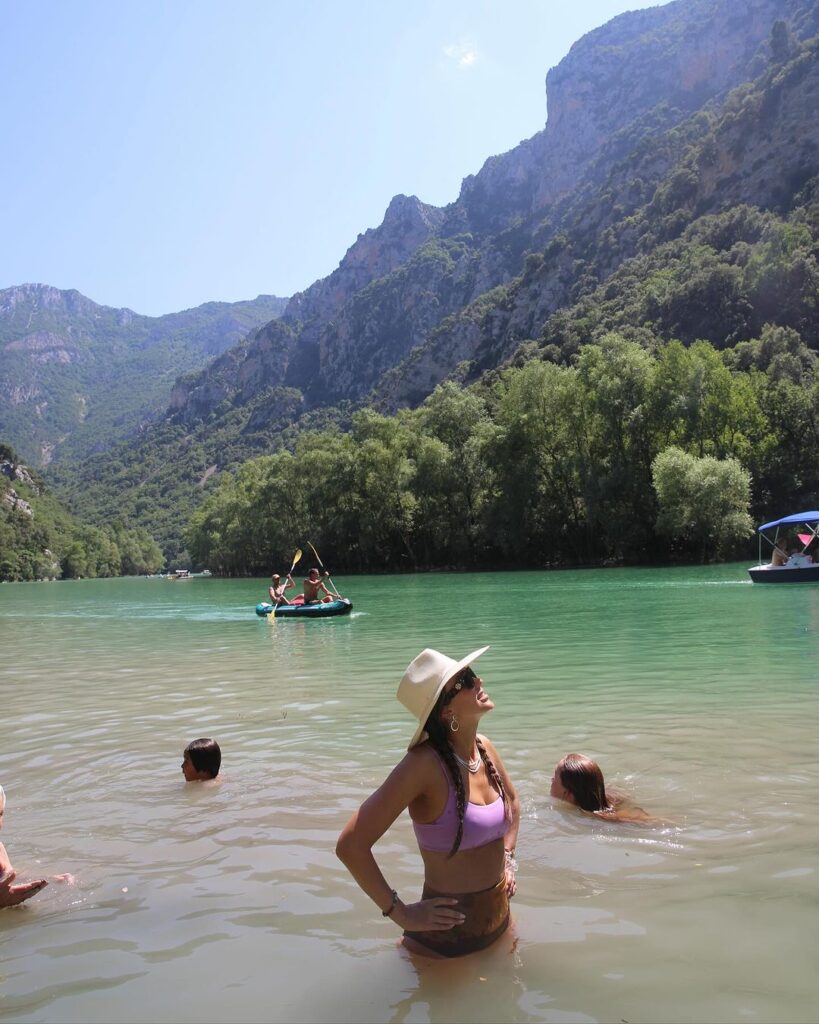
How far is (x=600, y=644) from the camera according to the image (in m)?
17.0

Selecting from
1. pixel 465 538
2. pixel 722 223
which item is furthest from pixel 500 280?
pixel 465 538

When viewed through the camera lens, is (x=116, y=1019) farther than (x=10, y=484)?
No

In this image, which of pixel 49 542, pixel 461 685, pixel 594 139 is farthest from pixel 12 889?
pixel 594 139

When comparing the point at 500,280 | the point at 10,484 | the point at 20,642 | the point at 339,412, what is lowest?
the point at 20,642

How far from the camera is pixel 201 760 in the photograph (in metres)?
7.71

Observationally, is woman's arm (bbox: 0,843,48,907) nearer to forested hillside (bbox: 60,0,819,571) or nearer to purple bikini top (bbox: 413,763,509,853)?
purple bikini top (bbox: 413,763,509,853)

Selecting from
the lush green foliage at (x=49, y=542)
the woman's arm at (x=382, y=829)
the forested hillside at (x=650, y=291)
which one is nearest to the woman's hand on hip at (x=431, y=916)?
the woman's arm at (x=382, y=829)

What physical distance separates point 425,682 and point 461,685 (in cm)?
18

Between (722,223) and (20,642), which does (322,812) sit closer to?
(20,642)

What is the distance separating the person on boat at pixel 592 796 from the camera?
20.9 feet

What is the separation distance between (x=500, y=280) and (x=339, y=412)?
48.3 m

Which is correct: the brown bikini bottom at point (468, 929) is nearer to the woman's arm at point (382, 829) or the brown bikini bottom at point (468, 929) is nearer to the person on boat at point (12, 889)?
the woman's arm at point (382, 829)

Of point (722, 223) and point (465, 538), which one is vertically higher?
point (722, 223)

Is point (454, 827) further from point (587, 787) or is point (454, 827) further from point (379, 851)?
point (587, 787)
